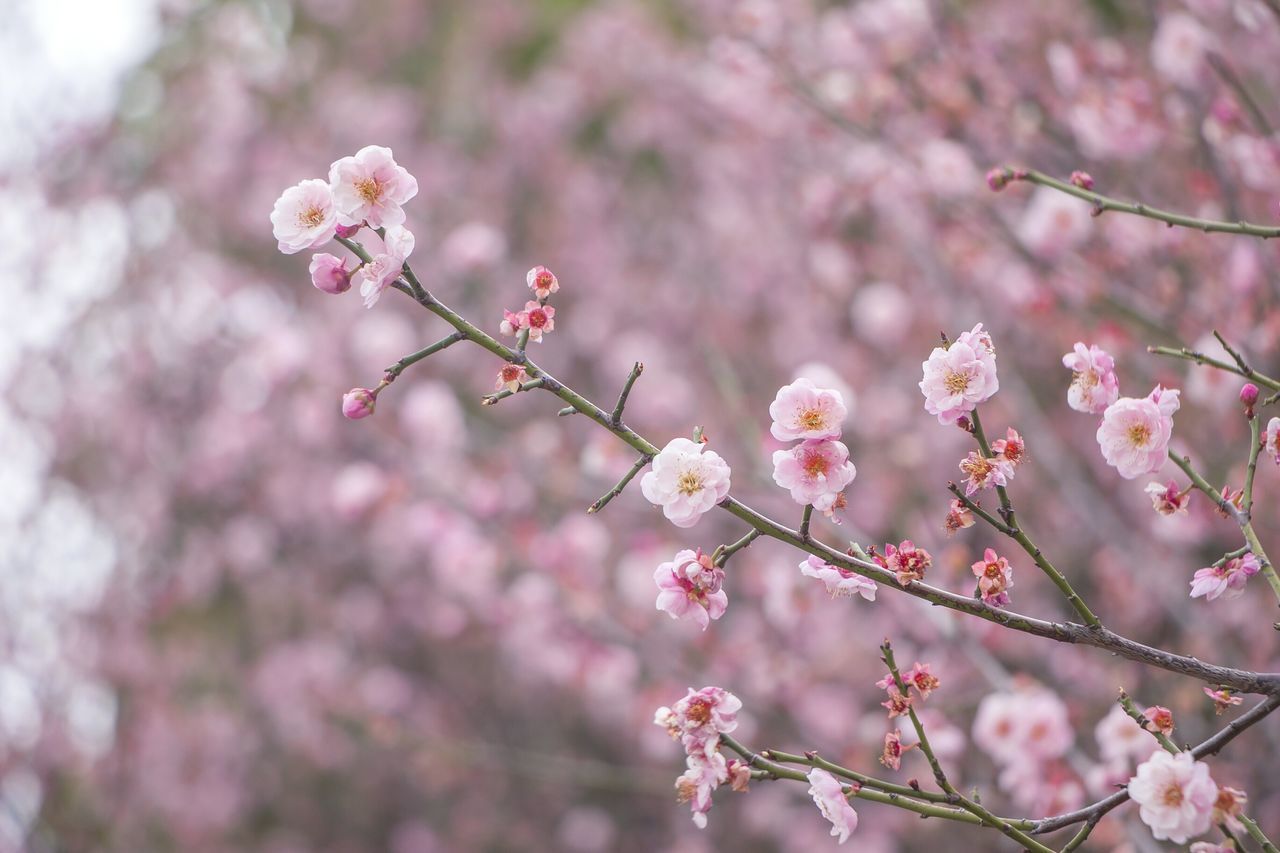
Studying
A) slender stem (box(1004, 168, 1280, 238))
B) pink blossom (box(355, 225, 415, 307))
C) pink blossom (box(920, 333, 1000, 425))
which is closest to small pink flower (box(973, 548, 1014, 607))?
pink blossom (box(920, 333, 1000, 425))

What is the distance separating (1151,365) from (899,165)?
1145mm

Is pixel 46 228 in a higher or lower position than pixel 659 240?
lower

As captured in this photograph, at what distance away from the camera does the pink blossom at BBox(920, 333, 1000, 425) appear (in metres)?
1.24

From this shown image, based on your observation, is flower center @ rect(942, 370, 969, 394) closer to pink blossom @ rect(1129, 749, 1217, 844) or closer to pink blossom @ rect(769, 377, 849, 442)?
pink blossom @ rect(769, 377, 849, 442)

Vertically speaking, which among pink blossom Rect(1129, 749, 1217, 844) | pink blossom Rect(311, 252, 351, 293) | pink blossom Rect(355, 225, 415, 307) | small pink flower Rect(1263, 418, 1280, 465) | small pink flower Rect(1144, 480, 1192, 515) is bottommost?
pink blossom Rect(311, 252, 351, 293)

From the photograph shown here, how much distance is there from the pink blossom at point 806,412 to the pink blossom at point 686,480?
97mm

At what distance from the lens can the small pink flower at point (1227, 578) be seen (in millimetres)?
1291

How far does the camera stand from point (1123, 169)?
3322mm

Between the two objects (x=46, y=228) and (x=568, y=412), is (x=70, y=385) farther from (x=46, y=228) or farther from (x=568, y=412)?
(x=568, y=412)

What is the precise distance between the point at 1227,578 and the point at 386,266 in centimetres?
118

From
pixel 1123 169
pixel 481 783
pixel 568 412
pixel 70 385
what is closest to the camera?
pixel 568 412

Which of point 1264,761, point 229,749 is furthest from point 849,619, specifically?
point 229,749

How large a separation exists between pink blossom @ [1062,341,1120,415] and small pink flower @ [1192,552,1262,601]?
255 millimetres

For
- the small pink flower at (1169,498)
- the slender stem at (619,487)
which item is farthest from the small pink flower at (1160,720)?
the slender stem at (619,487)
